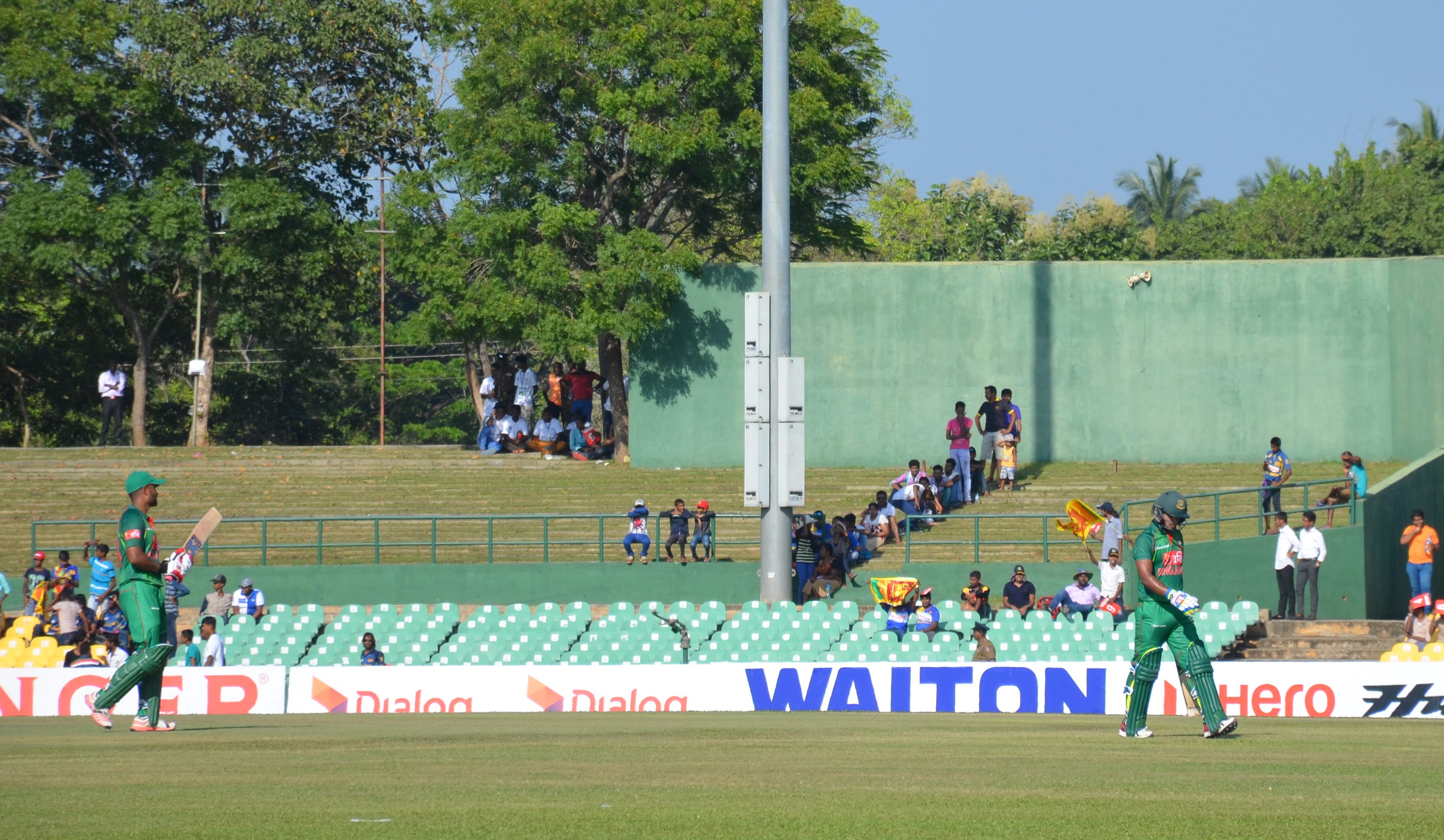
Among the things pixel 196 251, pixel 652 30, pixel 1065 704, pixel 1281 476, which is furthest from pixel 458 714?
pixel 196 251

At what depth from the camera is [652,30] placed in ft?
102

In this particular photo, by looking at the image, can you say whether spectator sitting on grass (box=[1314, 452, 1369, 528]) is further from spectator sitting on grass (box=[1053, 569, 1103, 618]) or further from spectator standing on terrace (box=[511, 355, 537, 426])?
spectator standing on terrace (box=[511, 355, 537, 426])

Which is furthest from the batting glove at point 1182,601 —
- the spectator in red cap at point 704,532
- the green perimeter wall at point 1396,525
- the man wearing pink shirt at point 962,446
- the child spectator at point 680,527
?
the man wearing pink shirt at point 962,446

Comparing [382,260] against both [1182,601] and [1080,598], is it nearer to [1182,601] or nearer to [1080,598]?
[1080,598]

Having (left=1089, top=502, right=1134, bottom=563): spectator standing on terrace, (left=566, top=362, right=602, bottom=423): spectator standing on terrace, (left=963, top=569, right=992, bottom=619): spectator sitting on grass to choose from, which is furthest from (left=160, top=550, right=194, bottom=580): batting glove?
(left=566, top=362, right=602, bottom=423): spectator standing on terrace

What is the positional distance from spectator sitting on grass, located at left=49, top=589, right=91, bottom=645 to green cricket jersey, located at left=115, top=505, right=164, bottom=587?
11381mm

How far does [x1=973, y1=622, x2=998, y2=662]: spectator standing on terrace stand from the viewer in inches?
734

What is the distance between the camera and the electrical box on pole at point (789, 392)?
22344mm

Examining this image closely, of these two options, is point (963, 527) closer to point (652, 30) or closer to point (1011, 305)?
point (1011, 305)

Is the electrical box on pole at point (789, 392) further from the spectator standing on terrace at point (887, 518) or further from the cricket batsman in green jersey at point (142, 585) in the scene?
the cricket batsman in green jersey at point (142, 585)

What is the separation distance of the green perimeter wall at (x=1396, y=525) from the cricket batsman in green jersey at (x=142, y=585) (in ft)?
62.2

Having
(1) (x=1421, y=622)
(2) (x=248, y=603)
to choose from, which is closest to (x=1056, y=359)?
(1) (x=1421, y=622)

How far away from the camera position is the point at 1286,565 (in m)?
21.8

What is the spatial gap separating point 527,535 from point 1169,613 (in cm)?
1795
